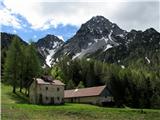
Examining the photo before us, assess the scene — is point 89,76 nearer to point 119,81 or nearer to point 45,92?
point 119,81

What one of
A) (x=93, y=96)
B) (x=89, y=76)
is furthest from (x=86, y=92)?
(x=89, y=76)

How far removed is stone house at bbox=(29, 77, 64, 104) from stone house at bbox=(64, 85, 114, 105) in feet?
39.7

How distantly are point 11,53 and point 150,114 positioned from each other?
42159 millimetres

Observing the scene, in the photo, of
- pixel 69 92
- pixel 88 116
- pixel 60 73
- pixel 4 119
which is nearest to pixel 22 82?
pixel 69 92

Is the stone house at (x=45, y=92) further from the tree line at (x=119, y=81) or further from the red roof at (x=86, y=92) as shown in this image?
the tree line at (x=119, y=81)

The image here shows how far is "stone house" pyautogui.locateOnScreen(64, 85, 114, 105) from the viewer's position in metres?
93.8

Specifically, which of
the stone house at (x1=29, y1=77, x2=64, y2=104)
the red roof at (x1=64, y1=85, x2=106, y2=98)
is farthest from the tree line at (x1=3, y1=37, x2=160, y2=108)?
the red roof at (x1=64, y1=85, x2=106, y2=98)

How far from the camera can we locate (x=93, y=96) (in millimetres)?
94312

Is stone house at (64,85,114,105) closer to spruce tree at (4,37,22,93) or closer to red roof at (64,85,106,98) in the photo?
red roof at (64,85,106,98)

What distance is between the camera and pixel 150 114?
5766 cm

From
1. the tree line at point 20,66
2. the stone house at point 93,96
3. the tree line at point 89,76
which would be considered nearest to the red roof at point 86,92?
the stone house at point 93,96

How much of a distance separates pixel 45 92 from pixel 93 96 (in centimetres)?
1574

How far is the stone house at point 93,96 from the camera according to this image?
9381cm

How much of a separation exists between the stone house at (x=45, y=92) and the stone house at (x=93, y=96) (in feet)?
39.7
